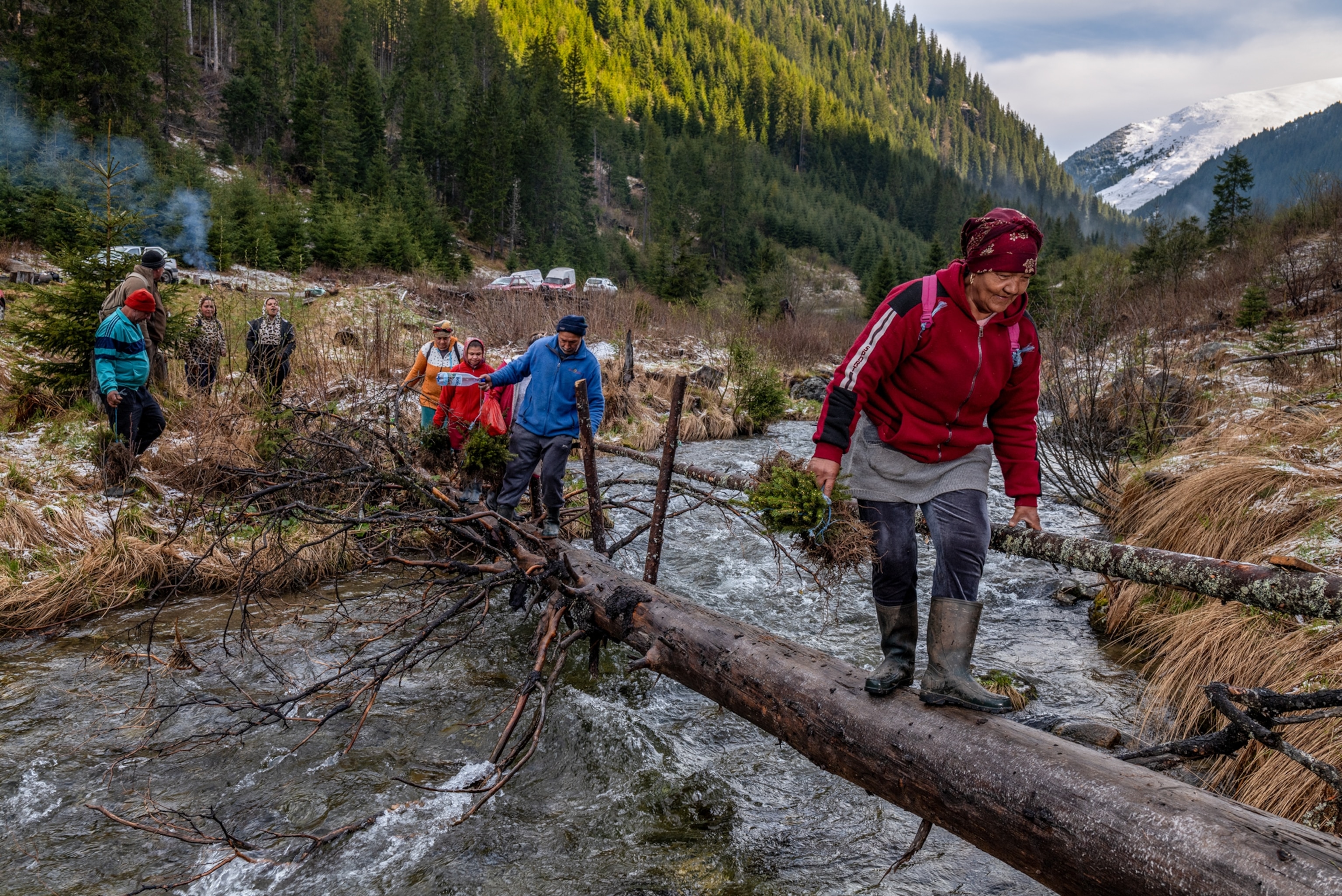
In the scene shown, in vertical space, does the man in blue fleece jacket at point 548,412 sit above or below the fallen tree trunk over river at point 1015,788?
above

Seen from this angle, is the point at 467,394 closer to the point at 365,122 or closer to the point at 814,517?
the point at 814,517

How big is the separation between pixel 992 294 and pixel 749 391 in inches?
525

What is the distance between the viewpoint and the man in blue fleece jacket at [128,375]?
6656 millimetres

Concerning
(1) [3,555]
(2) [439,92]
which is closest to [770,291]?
(1) [3,555]

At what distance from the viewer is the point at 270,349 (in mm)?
8977

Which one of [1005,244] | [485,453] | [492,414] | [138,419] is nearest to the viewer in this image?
[1005,244]

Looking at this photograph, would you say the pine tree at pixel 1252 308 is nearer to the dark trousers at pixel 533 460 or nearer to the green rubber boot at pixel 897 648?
the dark trousers at pixel 533 460

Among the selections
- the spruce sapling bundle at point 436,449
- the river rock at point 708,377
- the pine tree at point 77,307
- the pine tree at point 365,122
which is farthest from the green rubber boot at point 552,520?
the pine tree at point 365,122

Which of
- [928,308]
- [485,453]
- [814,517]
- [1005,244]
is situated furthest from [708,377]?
[1005,244]

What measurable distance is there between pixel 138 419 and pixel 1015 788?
7.99 metres

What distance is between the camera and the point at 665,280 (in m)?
32.4

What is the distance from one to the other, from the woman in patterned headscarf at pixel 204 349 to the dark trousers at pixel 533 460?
4.50 meters

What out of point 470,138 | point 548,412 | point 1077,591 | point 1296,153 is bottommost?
point 1077,591

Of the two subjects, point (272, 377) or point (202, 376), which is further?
point (202, 376)
